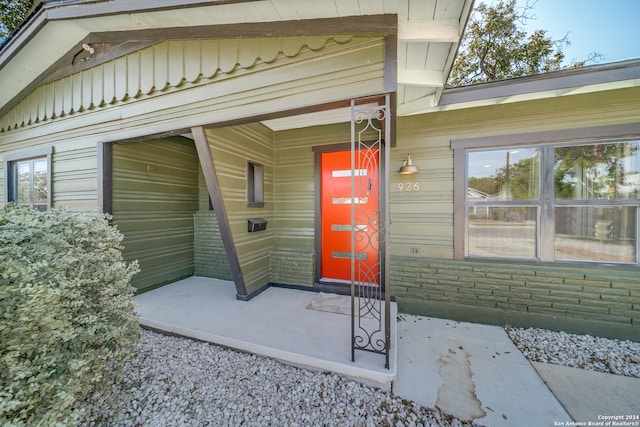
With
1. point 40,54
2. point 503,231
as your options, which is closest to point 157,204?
point 40,54

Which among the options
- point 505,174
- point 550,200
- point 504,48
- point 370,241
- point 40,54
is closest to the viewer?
point 370,241

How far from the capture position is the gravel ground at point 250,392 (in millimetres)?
1672

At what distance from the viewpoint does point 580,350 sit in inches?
97.7

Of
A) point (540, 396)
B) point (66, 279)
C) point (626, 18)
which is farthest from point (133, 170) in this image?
point (626, 18)

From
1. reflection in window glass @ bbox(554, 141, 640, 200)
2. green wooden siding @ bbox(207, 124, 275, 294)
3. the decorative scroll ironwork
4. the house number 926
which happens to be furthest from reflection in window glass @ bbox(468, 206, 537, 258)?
green wooden siding @ bbox(207, 124, 275, 294)

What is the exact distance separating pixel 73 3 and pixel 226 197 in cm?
265

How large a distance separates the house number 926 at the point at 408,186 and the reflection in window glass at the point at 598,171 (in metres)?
1.67

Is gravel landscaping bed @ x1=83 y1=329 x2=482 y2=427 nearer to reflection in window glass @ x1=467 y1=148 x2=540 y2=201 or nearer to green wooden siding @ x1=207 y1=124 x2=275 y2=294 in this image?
green wooden siding @ x1=207 y1=124 x2=275 y2=294

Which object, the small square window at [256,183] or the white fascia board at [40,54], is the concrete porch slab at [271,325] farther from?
the white fascia board at [40,54]

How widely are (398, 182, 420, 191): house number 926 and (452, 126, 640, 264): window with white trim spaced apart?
1.76 ft

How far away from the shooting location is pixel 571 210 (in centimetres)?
288

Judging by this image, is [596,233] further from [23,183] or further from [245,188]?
[23,183]

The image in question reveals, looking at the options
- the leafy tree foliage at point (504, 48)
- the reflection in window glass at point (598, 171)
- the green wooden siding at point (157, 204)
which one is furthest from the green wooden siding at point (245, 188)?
the leafy tree foliage at point (504, 48)

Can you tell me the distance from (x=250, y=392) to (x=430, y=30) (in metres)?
3.51
